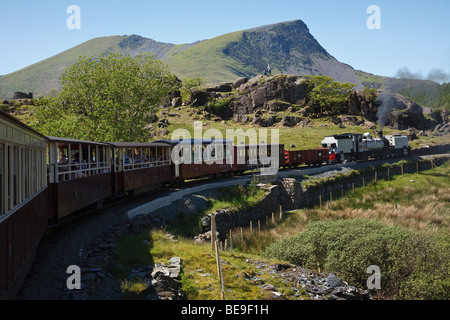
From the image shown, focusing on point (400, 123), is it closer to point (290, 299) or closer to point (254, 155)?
point (254, 155)

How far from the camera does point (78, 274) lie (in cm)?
927

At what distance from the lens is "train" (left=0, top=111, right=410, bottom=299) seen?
673cm

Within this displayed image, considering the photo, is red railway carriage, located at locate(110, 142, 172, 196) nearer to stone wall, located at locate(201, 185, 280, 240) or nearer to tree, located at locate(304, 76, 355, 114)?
stone wall, located at locate(201, 185, 280, 240)

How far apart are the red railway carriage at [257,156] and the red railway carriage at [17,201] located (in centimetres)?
2361

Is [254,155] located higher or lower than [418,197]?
higher

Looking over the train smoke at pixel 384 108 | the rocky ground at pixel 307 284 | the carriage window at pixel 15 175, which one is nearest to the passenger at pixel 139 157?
the rocky ground at pixel 307 284

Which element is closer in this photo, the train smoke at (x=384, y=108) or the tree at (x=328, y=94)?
the train smoke at (x=384, y=108)

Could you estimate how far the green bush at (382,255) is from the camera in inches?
538

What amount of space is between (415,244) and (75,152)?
14.9 metres

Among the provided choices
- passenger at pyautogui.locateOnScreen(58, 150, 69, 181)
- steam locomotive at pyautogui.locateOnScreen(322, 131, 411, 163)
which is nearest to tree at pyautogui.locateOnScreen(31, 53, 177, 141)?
passenger at pyautogui.locateOnScreen(58, 150, 69, 181)

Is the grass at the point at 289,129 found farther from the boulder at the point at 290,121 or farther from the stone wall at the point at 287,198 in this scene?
the stone wall at the point at 287,198

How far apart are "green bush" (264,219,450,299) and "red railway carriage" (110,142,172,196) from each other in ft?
27.2

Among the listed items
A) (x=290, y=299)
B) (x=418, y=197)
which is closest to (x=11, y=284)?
(x=290, y=299)
